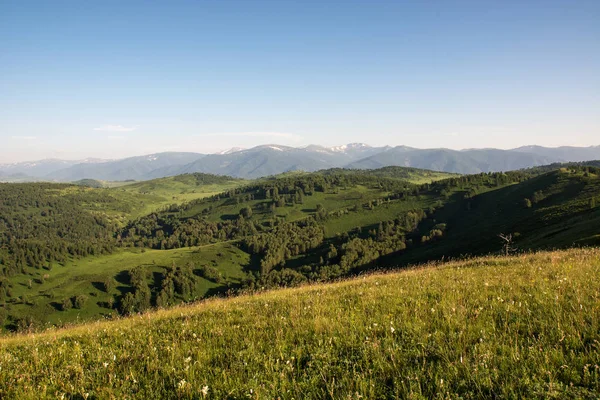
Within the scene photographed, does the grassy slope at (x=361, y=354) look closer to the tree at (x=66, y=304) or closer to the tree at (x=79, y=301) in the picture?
the tree at (x=66, y=304)

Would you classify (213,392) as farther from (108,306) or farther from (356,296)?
(108,306)

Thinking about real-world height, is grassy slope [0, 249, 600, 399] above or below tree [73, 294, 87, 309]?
above

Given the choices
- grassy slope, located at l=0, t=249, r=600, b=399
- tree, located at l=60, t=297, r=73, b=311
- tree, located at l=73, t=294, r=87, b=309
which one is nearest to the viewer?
grassy slope, located at l=0, t=249, r=600, b=399

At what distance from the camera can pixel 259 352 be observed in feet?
21.5

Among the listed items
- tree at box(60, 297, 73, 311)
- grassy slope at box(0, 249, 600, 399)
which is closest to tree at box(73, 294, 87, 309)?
tree at box(60, 297, 73, 311)

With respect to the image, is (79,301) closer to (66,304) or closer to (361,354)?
(66,304)

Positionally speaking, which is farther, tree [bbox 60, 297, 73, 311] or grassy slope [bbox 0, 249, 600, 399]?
tree [bbox 60, 297, 73, 311]

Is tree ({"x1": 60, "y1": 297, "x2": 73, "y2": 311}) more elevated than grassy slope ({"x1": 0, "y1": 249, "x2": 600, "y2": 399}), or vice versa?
grassy slope ({"x1": 0, "y1": 249, "x2": 600, "y2": 399})

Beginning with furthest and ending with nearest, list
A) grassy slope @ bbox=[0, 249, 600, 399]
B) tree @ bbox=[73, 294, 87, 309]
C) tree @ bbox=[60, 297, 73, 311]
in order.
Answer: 1. tree @ bbox=[73, 294, 87, 309]
2. tree @ bbox=[60, 297, 73, 311]
3. grassy slope @ bbox=[0, 249, 600, 399]

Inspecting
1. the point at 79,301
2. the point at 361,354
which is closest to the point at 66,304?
the point at 79,301

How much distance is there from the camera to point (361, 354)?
236 inches

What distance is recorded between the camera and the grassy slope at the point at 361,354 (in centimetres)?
473

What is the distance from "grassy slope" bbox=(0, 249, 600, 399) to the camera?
15.5 feet

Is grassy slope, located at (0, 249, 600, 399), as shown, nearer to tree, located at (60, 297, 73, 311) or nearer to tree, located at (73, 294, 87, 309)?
tree, located at (60, 297, 73, 311)
